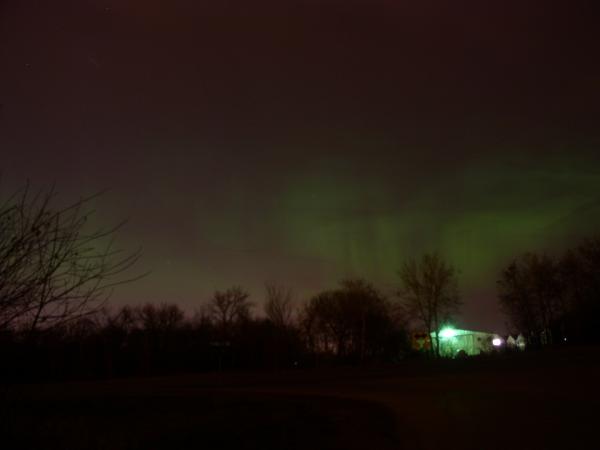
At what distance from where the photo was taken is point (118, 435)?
11148 millimetres

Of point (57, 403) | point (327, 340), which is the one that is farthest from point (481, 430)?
point (327, 340)

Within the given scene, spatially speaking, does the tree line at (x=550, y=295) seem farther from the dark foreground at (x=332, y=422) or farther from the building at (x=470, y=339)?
the dark foreground at (x=332, y=422)

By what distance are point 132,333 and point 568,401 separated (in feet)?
188

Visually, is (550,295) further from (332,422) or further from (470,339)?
(332,422)

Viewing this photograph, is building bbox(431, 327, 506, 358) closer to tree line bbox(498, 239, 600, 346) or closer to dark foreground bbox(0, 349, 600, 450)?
tree line bbox(498, 239, 600, 346)

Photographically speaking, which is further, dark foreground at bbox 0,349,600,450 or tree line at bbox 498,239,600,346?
tree line at bbox 498,239,600,346

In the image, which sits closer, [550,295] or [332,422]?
[332,422]

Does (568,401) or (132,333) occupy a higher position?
(132,333)

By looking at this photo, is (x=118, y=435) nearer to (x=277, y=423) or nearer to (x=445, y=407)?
(x=277, y=423)

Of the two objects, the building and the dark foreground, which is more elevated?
the building

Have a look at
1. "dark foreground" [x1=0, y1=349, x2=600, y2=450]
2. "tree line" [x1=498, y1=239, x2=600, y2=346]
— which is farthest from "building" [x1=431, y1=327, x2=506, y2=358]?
"dark foreground" [x1=0, y1=349, x2=600, y2=450]

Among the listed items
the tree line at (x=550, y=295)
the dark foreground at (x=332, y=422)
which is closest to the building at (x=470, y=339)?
the tree line at (x=550, y=295)

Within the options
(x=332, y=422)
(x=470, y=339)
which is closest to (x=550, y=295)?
(x=470, y=339)

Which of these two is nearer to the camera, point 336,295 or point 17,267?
point 17,267
